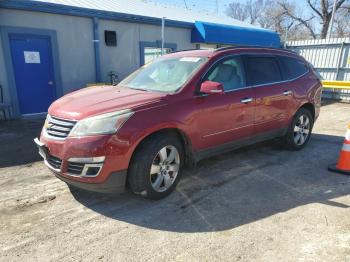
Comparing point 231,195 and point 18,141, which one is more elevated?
point 231,195

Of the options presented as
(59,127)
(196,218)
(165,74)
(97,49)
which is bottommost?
(196,218)

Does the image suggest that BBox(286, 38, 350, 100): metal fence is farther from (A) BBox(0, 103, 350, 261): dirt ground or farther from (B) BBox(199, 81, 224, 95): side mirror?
(B) BBox(199, 81, 224, 95): side mirror

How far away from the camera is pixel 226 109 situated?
4.29 metres

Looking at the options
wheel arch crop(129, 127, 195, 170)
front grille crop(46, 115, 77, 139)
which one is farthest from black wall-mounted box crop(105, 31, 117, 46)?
wheel arch crop(129, 127, 195, 170)

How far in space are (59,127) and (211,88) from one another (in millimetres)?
1917

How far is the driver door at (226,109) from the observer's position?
4.05 metres

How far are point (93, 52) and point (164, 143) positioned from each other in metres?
7.65

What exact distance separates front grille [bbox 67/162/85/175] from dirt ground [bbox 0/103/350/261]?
1.76 feet

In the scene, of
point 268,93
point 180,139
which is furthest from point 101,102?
point 268,93

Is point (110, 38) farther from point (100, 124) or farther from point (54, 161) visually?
point (100, 124)

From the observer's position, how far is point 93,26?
9945 mm

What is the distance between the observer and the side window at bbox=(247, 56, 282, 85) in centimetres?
477

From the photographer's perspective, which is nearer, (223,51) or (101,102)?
(101,102)

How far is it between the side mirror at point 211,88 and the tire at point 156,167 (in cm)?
73
